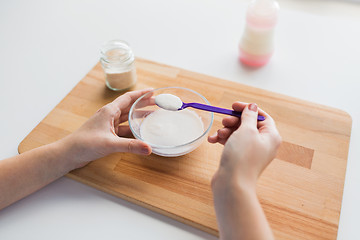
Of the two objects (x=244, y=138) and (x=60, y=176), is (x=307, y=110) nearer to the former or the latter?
(x=244, y=138)

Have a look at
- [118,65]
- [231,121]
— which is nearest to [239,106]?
[231,121]

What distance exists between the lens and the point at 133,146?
0.82 m

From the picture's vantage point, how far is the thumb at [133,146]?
0.82 meters

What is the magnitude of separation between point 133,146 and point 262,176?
0.35 meters

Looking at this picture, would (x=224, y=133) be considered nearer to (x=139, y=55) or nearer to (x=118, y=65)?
(x=118, y=65)

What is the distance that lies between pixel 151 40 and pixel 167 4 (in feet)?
0.91

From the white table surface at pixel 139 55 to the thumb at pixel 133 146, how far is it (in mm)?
138

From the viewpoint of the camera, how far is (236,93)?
1.07 m

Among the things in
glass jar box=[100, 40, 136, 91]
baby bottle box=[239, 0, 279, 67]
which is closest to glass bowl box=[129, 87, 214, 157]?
glass jar box=[100, 40, 136, 91]

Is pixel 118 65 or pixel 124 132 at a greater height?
pixel 118 65

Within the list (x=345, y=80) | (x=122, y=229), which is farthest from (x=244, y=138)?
(x=345, y=80)

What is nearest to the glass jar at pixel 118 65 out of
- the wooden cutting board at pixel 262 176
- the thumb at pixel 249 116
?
the wooden cutting board at pixel 262 176

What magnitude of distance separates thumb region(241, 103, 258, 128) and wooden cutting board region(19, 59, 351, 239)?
164 mm

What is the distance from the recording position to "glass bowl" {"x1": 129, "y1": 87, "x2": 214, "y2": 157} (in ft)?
2.81
